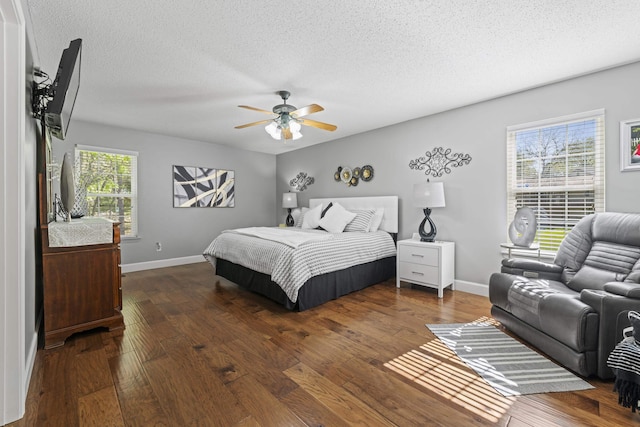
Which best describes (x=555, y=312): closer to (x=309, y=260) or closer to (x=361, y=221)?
(x=309, y=260)

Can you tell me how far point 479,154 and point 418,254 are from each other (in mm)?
1498

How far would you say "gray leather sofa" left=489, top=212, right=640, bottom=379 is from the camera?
1692 mm

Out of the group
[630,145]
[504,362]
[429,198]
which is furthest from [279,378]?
[630,145]

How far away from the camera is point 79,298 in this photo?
7.53ft

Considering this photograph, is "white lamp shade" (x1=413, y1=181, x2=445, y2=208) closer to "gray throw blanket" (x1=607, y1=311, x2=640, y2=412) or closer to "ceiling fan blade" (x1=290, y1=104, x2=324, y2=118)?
"ceiling fan blade" (x1=290, y1=104, x2=324, y2=118)

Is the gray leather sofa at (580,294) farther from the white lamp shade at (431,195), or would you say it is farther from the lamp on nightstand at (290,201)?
the lamp on nightstand at (290,201)

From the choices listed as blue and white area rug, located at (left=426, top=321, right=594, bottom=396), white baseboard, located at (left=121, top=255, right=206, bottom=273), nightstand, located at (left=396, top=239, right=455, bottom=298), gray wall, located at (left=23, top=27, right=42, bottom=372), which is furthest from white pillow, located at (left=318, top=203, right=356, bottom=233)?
gray wall, located at (left=23, top=27, right=42, bottom=372)

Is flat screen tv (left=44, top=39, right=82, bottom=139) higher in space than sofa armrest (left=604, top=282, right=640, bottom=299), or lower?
higher

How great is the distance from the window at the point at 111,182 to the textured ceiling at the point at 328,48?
1066 millimetres

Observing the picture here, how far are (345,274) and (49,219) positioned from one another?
2.97 m

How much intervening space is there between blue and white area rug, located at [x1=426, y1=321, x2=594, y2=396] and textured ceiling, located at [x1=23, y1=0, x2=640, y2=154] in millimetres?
2419

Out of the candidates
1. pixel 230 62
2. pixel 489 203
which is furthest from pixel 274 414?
pixel 489 203

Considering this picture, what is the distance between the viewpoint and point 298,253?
116 inches

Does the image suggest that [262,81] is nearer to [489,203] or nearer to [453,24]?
[453,24]
